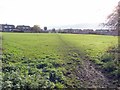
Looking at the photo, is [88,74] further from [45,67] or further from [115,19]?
[115,19]

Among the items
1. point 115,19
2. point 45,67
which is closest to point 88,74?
point 45,67

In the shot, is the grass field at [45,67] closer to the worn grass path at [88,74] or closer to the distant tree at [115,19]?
the worn grass path at [88,74]

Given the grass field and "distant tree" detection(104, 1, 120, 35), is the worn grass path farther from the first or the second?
"distant tree" detection(104, 1, 120, 35)

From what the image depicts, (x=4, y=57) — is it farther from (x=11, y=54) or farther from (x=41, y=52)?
(x=41, y=52)

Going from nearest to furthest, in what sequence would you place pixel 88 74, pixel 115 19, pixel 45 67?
pixel 45 67 → pixel 88 74 → pixel 115 19

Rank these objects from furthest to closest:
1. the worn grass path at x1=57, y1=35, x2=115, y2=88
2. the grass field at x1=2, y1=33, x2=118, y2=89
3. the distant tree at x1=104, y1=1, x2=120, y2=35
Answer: the distant tree at x1=104, y1=1, x2=120, y2=35 → the worn grass path at x1=57, y1=35, x2=115, y2=88 → the grass field at x1=2, y1=33, x2=118, y2=89

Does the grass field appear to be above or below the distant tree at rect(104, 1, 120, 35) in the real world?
below

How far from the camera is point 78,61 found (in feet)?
43.6

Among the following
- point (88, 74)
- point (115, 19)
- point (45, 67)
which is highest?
point (115, 19)

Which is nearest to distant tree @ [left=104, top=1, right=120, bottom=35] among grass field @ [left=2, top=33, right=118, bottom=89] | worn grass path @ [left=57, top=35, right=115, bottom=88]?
grass field @ [left=2, top=33, right=118, bottom=89]

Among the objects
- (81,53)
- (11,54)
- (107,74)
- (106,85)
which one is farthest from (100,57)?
(11,54)

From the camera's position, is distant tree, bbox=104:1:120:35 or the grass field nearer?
the grass field

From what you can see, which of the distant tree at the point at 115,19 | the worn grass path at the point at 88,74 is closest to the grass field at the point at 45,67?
the worn grass path at the point at 88,74

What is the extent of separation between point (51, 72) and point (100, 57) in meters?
4.51
